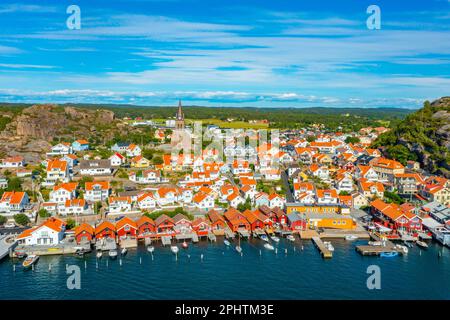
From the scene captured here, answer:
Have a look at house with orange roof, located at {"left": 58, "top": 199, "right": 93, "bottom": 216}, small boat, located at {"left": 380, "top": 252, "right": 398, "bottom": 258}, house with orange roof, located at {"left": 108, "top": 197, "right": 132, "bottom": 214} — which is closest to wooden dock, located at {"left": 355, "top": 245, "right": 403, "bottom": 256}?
small boat, located at {"left": 380, "top": 252, "right": 398, "bottom": 258}

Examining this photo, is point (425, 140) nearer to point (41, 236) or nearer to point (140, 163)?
point (140, 163)

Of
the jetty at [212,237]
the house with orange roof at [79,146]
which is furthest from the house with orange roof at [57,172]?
the jetty at [212,237]

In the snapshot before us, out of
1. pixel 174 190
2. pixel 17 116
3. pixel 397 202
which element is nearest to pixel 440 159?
pixel 397 202

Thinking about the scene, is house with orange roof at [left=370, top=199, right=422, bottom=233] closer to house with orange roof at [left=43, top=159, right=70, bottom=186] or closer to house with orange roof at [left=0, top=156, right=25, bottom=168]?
house with orange roof at [left=43, top=159, right=70, bottom=186]

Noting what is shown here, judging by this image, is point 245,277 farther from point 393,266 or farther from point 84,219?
point 84,219

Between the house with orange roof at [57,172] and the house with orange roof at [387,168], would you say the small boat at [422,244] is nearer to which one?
the house with orange roof at [387,168]

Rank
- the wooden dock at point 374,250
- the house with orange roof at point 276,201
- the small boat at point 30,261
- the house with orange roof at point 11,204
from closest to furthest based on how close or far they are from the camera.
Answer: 1. the small boat at point 30,261
2. the wooden dock at point 374,250
3. the house with orange roof at point 11,204
4. the house with orange roof at point 276,201
